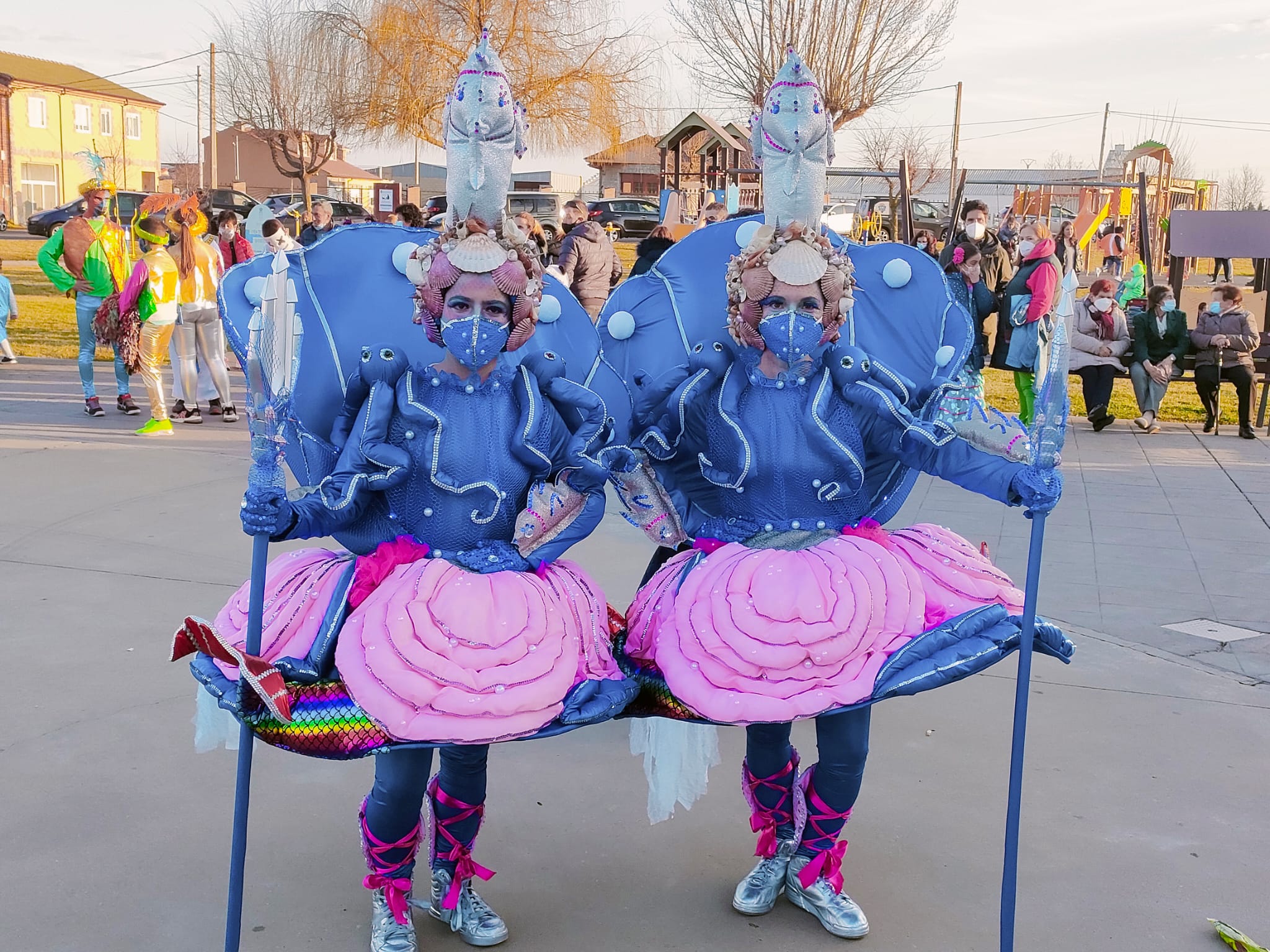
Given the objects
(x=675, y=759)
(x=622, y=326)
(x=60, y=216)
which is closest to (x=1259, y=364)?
(x=622, y=326)

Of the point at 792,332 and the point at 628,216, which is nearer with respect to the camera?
the point at 792,332

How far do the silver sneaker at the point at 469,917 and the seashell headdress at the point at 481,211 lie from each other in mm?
1321

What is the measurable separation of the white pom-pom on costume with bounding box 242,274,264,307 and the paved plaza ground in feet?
4.92

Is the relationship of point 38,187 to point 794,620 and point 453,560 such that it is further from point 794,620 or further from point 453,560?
point 794,620

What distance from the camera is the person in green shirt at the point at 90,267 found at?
31.0 feet

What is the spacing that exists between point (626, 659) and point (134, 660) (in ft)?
8.69

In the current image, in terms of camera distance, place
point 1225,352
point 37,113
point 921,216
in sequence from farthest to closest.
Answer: point 37,113 → point 921,216 → point 1225,352

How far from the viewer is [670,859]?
11.2 ft

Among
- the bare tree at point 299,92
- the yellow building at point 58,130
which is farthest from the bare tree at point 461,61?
the yellow building at point 58,130

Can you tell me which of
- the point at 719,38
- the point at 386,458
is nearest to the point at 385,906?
the point at 386,458

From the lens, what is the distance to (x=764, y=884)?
3158mm

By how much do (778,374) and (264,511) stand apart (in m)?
1.23

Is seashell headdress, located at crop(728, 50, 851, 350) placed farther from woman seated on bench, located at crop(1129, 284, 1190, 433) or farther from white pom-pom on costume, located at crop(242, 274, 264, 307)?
woman seated on bench, located at crop(1129, 284, 1190, 433)

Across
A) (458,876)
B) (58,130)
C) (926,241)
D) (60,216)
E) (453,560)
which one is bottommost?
(458,876)
